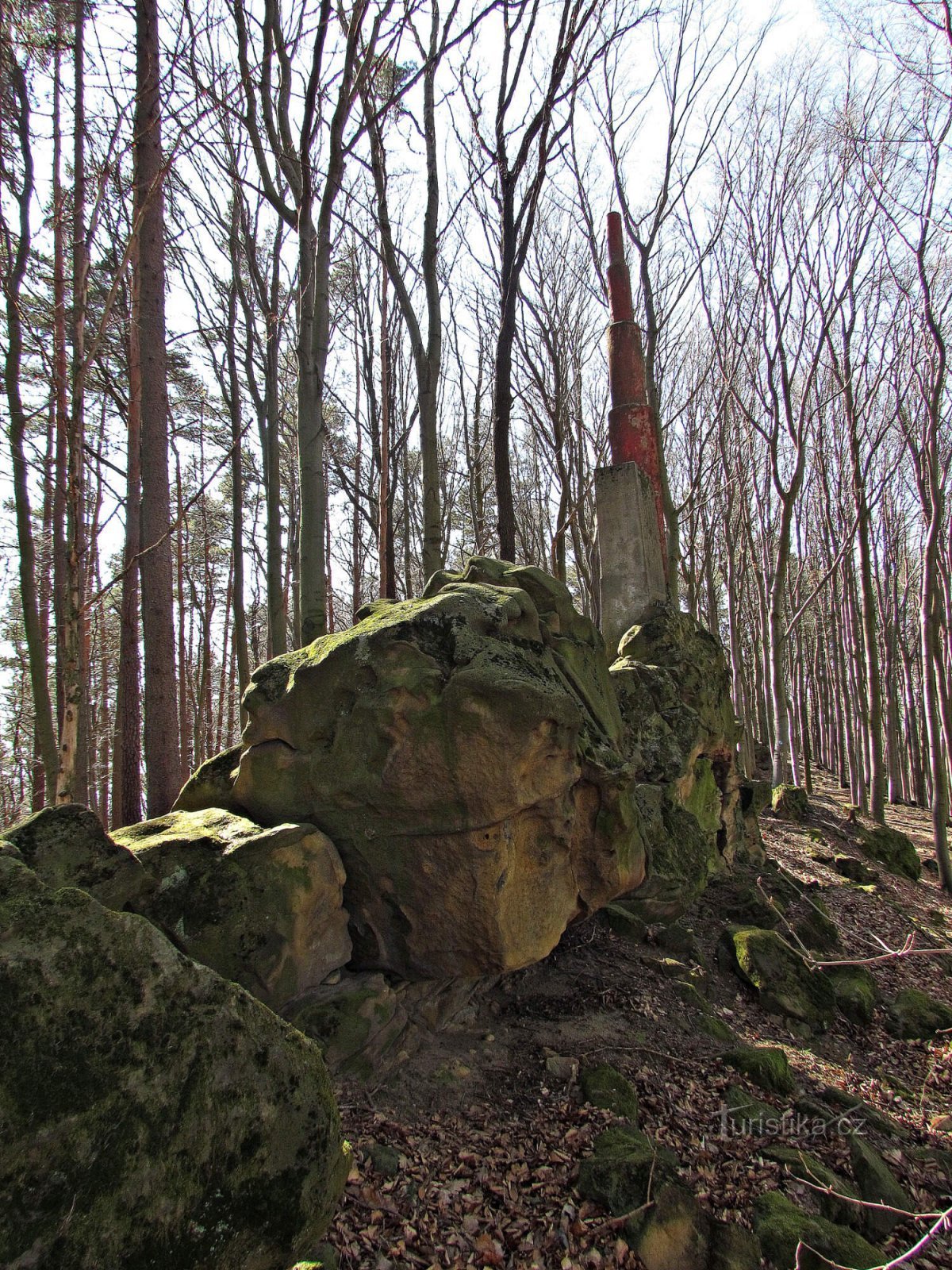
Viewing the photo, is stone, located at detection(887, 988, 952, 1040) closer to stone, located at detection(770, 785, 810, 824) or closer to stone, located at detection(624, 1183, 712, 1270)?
stone, located at detection(624, 1183, 712, 1270)

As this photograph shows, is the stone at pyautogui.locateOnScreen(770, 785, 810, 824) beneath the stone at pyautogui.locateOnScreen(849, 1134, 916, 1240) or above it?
above

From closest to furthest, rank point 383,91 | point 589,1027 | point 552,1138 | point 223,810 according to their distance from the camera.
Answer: point 552,1138, point 223,810, point 589,1027, point 383,91

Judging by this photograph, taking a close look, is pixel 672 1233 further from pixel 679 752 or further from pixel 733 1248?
pixel 679 752

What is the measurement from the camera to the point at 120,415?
9.63 meters

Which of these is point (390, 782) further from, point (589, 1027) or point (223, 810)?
point (589, 1027)

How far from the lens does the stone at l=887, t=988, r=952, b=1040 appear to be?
5.10m

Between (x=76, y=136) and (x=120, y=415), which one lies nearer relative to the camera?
(x=76, y=136)

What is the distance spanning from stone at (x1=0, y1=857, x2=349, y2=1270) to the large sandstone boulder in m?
1.39

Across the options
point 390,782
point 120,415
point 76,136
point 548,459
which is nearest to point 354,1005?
point 390,782

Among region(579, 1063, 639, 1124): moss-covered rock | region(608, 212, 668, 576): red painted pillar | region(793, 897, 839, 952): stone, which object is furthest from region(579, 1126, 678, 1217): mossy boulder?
region(608, 212, 668, 576): red painted pillar

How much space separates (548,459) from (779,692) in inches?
308

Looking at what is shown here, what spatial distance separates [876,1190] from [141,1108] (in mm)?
3499

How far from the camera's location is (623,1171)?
9.60 ft

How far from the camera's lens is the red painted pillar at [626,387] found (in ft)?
29.0
